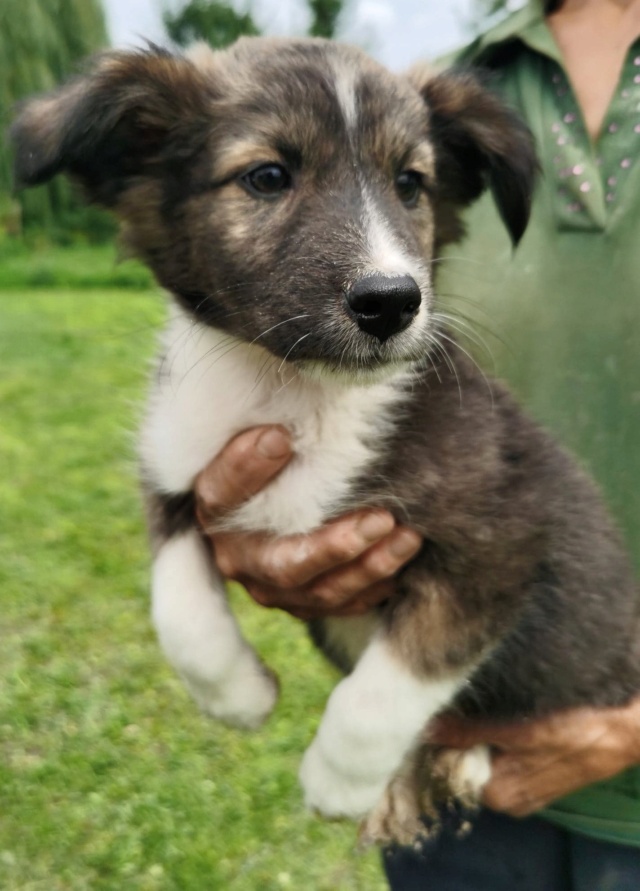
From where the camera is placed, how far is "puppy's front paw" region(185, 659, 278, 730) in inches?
89.4

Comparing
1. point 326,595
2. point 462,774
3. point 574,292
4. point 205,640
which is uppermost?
point 574,292

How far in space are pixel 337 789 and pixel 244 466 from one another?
742mm

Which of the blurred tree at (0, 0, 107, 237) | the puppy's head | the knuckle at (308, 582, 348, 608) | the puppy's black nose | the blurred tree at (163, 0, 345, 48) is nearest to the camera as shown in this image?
the puppy's black nose

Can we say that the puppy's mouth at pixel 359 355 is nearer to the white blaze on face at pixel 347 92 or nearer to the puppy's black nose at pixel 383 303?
the puppy's black nose at pixel 383 303

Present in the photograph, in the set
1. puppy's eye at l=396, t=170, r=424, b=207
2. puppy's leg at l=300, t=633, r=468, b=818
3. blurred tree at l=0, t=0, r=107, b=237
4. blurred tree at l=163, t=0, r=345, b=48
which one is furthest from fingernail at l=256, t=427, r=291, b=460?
A: blurred tree at l=0, t=0, r=107, b=237

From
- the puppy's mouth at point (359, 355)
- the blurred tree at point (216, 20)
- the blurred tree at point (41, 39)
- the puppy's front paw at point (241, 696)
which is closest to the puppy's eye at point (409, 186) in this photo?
the puppy's mouth at point (359, 355)

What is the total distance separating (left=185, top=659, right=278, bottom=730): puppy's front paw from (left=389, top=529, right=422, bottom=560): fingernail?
0.51 meters

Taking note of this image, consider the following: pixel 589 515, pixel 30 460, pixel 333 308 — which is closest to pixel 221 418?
pixel 333 308

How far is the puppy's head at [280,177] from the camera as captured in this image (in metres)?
1.93

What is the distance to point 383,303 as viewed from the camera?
1832 millimetres

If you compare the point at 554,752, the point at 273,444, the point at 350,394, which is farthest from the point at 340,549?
the point at 554,752

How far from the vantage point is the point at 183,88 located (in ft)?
7.24

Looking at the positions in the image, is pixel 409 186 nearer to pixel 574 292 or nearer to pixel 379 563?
pixel 574 292

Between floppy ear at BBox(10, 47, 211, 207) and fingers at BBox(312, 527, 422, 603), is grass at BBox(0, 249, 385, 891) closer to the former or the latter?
floppy ear at BBox(10, 47, 211, 207)
